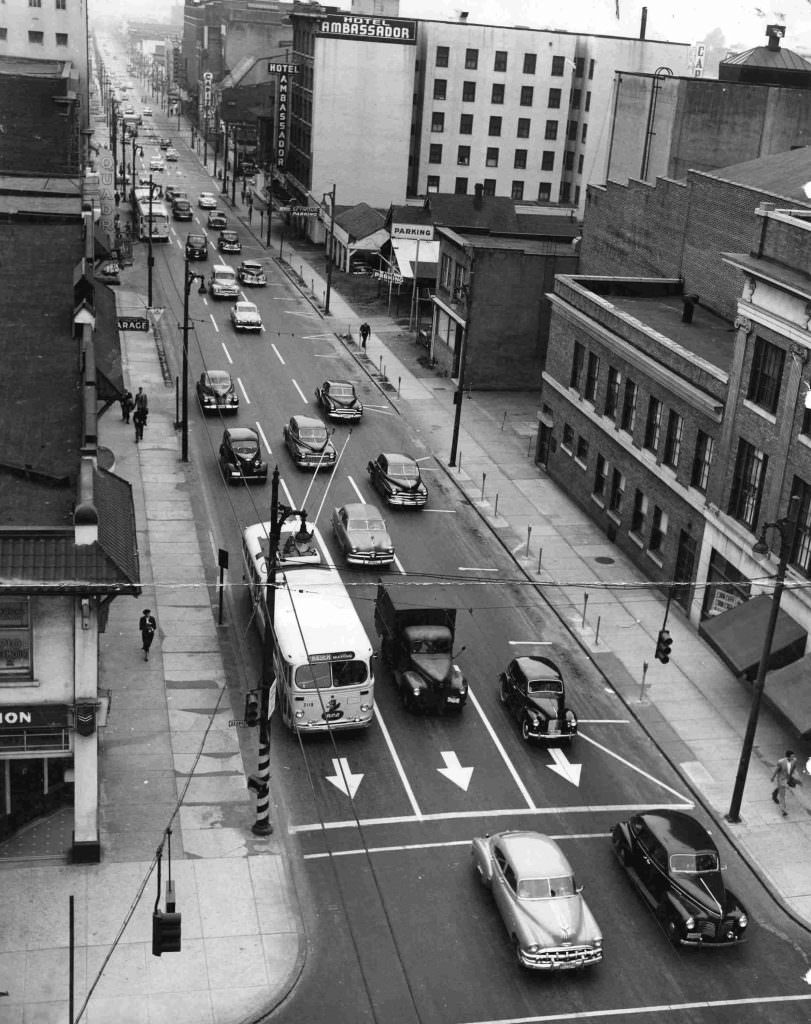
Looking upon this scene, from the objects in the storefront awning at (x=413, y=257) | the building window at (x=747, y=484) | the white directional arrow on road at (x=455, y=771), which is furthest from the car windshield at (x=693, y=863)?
the storefront awning at (x=413, y=257)

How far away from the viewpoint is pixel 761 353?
36.5 m

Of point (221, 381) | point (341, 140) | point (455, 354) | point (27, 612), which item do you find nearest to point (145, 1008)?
point (27, 612)

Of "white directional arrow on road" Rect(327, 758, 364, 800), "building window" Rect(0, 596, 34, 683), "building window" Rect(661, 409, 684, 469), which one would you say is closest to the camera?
"building window" Rect(0, 596, 34, 683)

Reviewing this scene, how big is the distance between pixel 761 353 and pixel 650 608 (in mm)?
9006

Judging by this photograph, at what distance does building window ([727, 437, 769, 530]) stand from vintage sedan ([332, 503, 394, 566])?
11202 millimetres

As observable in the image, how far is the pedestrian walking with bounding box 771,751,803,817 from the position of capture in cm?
2956

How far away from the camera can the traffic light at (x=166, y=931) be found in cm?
2005

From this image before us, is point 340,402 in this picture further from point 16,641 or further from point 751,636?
point 16,641

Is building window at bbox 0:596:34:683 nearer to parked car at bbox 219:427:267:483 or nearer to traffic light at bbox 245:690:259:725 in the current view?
traffic light at bbox 245:690:259:725

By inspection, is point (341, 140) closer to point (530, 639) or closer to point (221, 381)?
point (221, 381)

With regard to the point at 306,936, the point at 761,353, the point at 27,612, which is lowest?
the point at 306,936

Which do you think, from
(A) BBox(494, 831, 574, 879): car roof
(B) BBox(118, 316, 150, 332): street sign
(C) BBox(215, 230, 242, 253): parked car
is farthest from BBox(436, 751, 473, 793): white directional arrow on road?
(C) BBox(215, 230, 242, 253): parked car

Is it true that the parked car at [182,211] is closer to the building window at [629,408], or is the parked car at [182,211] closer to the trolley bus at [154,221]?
the trolley bus at [154,221]

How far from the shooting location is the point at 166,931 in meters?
20.1
